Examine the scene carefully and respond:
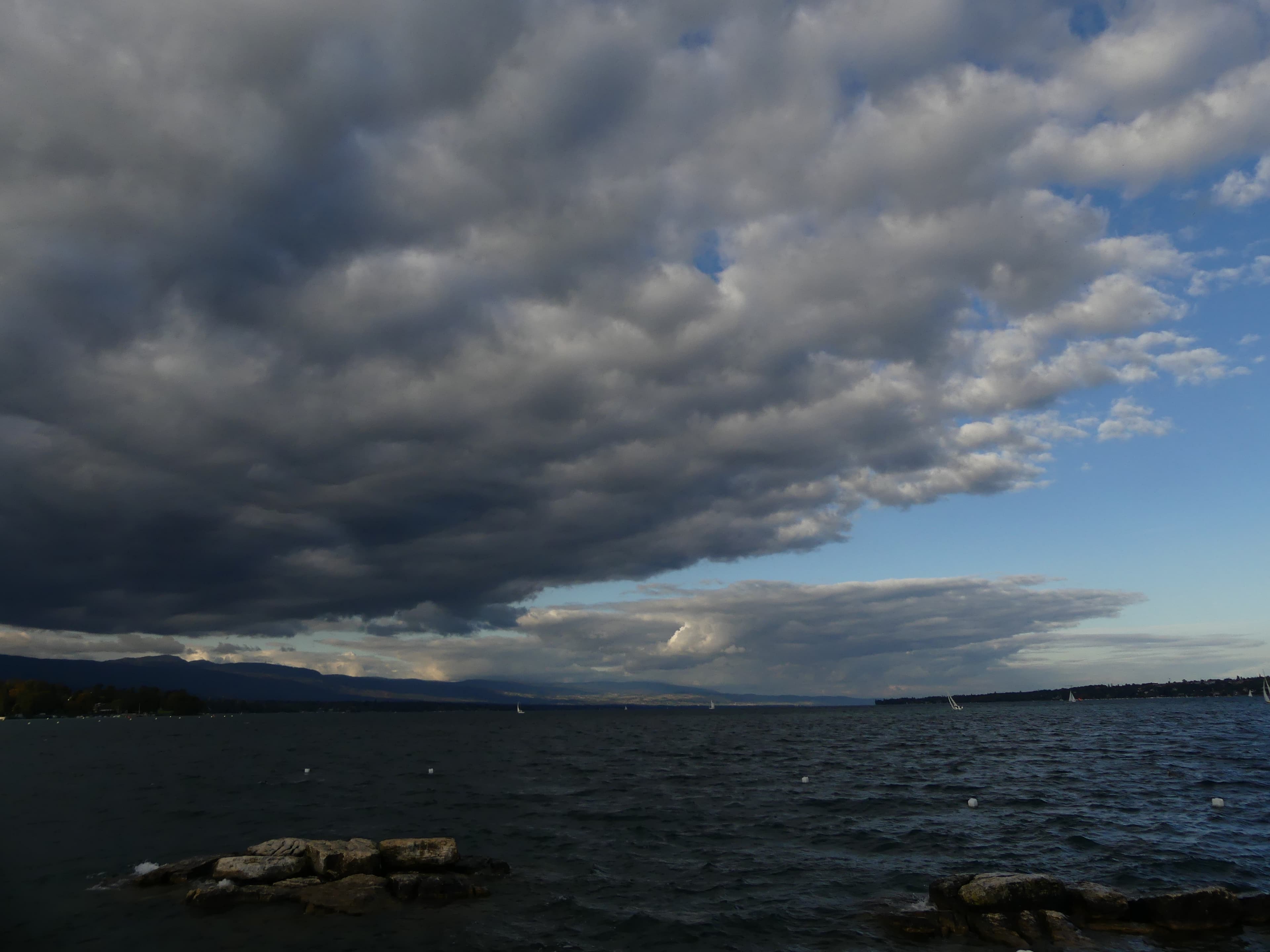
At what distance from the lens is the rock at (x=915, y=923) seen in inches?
926

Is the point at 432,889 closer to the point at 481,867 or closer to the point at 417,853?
the point at 417,853

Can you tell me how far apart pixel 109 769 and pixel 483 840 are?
6032cm

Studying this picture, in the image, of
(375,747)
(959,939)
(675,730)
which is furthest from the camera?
(675,730)

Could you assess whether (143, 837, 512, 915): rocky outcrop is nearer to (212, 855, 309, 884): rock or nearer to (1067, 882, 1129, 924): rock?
(212, 855, 309, 884): rock

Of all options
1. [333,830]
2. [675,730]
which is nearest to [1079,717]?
[675,730]

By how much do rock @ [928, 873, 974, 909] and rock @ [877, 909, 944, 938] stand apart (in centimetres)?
71

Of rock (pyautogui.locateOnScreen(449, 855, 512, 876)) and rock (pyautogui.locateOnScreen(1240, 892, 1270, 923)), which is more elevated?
rock (pyautogui.locateOnScreen(1240, 892, 1270, 923))

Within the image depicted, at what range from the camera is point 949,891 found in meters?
25.8

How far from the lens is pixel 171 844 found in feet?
120

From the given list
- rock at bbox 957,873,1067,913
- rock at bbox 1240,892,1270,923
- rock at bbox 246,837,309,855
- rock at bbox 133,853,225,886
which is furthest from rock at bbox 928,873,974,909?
rock at bbox 133,853,225,886

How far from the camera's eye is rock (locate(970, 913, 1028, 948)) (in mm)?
22469

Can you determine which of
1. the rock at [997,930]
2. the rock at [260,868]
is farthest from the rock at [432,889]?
the rock at [997,930]

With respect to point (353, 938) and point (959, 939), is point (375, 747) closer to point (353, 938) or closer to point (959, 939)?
point (353, 938)

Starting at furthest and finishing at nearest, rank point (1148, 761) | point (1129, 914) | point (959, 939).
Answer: point (1148, 761) < point (1129, 914) < point (959, 939)
